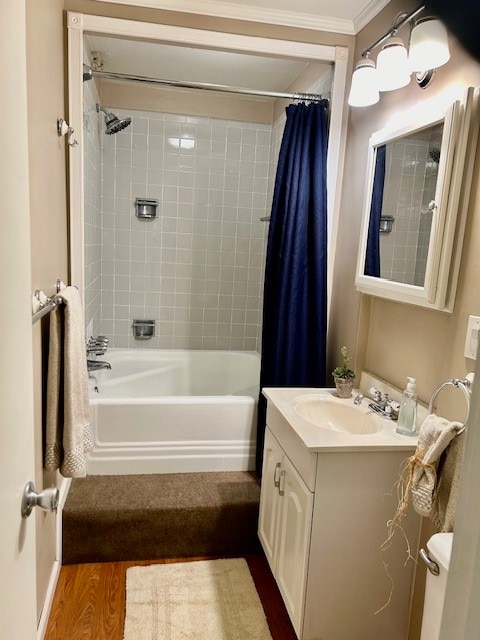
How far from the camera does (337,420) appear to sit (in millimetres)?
1991

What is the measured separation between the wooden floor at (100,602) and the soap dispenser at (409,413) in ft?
3.06

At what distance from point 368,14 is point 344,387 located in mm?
1693

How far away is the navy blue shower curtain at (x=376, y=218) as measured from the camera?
6.40 ft

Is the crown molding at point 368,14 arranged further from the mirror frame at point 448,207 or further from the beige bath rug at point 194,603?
the beige bath rug at point 194,603

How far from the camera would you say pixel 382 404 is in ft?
6.07

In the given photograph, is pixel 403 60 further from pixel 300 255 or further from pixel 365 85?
pixel 300 255

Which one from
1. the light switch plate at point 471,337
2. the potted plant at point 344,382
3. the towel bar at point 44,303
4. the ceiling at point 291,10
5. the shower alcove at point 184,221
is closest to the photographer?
the light switch plate at point 471,337

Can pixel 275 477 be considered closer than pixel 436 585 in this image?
No

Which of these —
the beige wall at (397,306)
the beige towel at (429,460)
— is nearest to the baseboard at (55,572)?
the beige towel at (429,460)

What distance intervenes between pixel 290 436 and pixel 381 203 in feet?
3.35

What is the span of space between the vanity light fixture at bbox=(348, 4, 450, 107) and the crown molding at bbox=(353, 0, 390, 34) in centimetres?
18

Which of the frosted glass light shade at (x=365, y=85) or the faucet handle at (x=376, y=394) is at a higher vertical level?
the frosted glass light shade at (x=365, y=85)

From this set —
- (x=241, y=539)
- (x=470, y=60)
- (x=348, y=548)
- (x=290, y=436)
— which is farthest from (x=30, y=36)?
(x=241, y=539)

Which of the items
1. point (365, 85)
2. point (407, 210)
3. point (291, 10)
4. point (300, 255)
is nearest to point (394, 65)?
point (365, 85)
